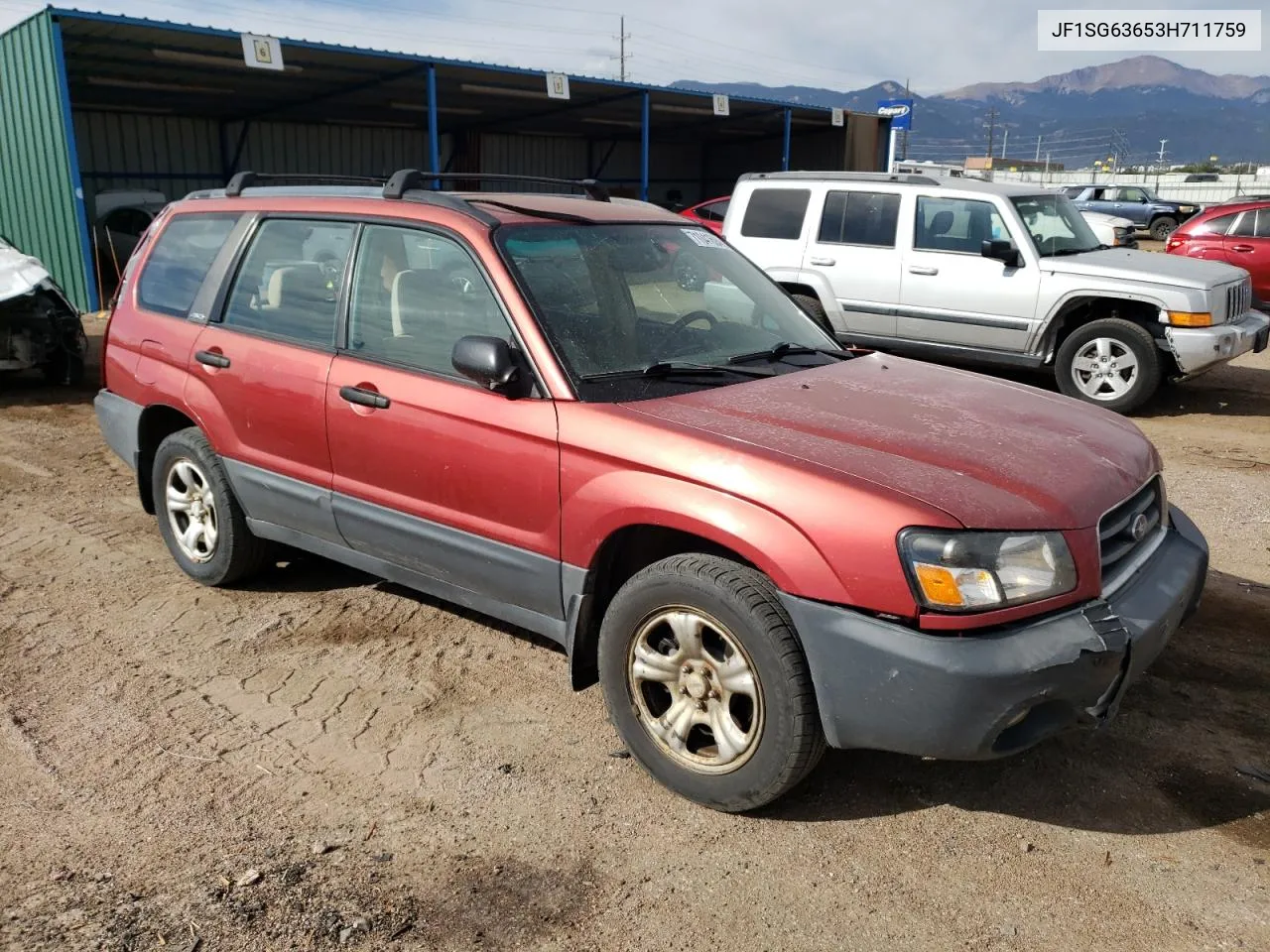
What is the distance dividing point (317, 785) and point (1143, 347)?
24.2ft

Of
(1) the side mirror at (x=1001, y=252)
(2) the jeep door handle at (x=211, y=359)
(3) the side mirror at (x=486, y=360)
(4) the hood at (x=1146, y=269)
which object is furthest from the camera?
(1) the side mirror at (x=1001, y=252)

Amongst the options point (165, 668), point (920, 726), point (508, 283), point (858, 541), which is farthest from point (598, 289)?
point (165, 668)

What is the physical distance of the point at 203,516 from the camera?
4625mm

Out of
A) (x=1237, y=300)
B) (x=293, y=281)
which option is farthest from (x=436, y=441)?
(x=1237, y=300)

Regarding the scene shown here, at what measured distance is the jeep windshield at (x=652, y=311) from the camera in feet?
11.1

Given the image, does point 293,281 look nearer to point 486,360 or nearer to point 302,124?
point 486,360

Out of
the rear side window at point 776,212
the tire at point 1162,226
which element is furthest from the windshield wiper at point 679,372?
→ the tire at point 1162,226

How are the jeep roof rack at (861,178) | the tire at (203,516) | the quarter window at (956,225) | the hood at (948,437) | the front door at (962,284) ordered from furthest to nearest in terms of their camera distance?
the jeep roof rack at (861,178) < the quarter window at (956,225) < the front door at (962,284) < the tire at (203,516) < the hood at (948,437)

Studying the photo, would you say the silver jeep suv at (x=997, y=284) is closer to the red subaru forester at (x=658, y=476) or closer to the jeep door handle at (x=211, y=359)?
the red subaru forester at (x=658, y=476)

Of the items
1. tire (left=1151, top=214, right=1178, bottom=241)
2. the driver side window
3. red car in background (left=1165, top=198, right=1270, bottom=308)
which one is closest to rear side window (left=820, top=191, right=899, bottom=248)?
the driver side window

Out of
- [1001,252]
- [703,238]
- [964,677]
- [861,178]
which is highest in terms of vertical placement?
[861,178]

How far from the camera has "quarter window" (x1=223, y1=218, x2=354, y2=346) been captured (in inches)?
155

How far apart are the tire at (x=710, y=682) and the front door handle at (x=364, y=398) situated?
1167 mm

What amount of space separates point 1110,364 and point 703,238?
5348 mm
